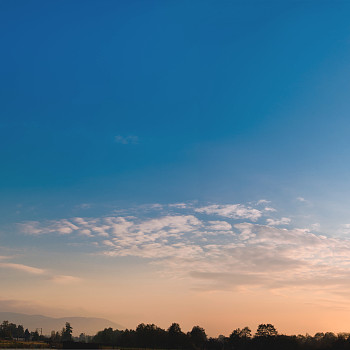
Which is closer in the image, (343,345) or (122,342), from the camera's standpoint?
(343,345)

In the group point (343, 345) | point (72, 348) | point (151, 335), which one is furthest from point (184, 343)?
point (72, 348)

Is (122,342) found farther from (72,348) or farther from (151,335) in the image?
(72,348)

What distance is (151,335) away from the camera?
196 m

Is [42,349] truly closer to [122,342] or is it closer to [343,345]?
[122,342]

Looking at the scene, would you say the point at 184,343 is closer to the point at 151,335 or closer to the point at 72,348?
the point at 151,335

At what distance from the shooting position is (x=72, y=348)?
118 meters

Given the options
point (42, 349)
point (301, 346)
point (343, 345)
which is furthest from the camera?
point (301, 346)

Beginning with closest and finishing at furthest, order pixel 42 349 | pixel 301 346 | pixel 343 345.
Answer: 1. pixel 42 349
2. pixel 343 345
3. pixel 301 346

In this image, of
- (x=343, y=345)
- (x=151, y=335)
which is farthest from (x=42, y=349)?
(x=343, y=345)

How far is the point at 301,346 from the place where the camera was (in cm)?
19175

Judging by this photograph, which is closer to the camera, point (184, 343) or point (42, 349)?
point (42, 349)

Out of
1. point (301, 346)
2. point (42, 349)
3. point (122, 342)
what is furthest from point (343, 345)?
point (42, 349)

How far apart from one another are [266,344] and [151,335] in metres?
57.2

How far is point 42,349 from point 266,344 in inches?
4818
